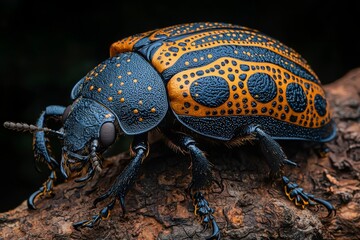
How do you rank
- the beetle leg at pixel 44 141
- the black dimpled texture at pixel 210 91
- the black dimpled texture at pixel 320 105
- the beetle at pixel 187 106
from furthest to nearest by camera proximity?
the black dimpled texture at pixel 320 105 < the beetle leg at pixel 44 141 < the black dimpled texture at pixel 210 91 < the beetle at pixel 187 106

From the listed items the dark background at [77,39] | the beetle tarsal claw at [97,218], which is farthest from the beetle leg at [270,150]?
the dark background at [77,39]

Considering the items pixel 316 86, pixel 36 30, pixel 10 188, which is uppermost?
pixel 36 30

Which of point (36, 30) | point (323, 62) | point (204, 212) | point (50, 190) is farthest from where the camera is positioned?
point (323, 62)

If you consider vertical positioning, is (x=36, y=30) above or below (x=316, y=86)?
above

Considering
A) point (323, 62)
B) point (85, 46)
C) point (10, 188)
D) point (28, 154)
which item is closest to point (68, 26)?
point (85, 46)

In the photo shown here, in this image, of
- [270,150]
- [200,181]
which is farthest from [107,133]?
[270,150]

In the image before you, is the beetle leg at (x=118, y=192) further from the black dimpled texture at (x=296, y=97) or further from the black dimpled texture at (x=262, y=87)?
the black dimpled texture at (x=296, y=97)

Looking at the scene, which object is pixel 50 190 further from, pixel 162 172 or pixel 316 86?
pixel 316 86

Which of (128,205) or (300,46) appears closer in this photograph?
(128,205)
